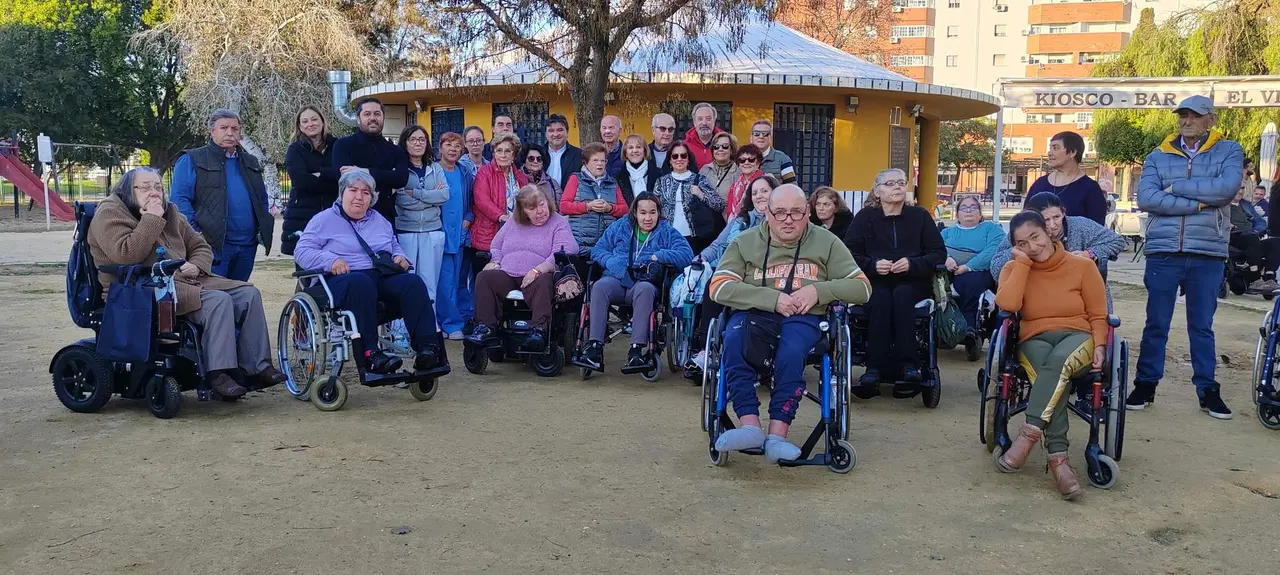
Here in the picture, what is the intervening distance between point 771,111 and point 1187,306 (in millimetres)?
9816

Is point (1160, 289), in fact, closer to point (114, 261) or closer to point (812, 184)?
point (114, 261)

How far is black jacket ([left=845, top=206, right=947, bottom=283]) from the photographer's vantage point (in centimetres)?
587

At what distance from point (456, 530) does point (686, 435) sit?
169 centimetres

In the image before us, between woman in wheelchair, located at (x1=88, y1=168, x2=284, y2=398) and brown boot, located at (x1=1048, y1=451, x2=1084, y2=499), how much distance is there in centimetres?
392

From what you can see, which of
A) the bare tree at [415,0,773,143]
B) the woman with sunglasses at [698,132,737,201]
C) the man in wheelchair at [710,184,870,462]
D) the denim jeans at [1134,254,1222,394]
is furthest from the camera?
the bare tree at [415,0,773,143]

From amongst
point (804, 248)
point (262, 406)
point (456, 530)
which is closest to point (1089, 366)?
point (804, 248)

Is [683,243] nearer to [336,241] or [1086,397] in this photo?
[336,241]

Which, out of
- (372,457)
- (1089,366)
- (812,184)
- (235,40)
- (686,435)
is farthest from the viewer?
(235,40)

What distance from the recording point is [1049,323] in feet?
14.6

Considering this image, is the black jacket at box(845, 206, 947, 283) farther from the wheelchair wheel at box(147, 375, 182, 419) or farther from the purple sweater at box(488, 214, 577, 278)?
the wheelchair wheel at box(147, 375, 182, 419)

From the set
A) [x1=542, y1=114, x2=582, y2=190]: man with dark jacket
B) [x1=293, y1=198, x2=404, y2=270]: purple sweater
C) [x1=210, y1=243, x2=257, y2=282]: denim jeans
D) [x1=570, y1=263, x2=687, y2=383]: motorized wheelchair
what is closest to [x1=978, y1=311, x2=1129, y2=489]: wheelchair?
[x1=570, y1=263, x2=687, y2=383]: motorized wheelchair

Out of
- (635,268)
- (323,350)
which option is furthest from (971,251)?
(323,350)

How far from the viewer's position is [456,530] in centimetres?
364

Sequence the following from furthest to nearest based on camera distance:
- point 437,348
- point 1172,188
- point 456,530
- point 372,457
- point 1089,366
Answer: point 437,348
point 1172,188
point 372,457
point 1089,366
point 456,530
